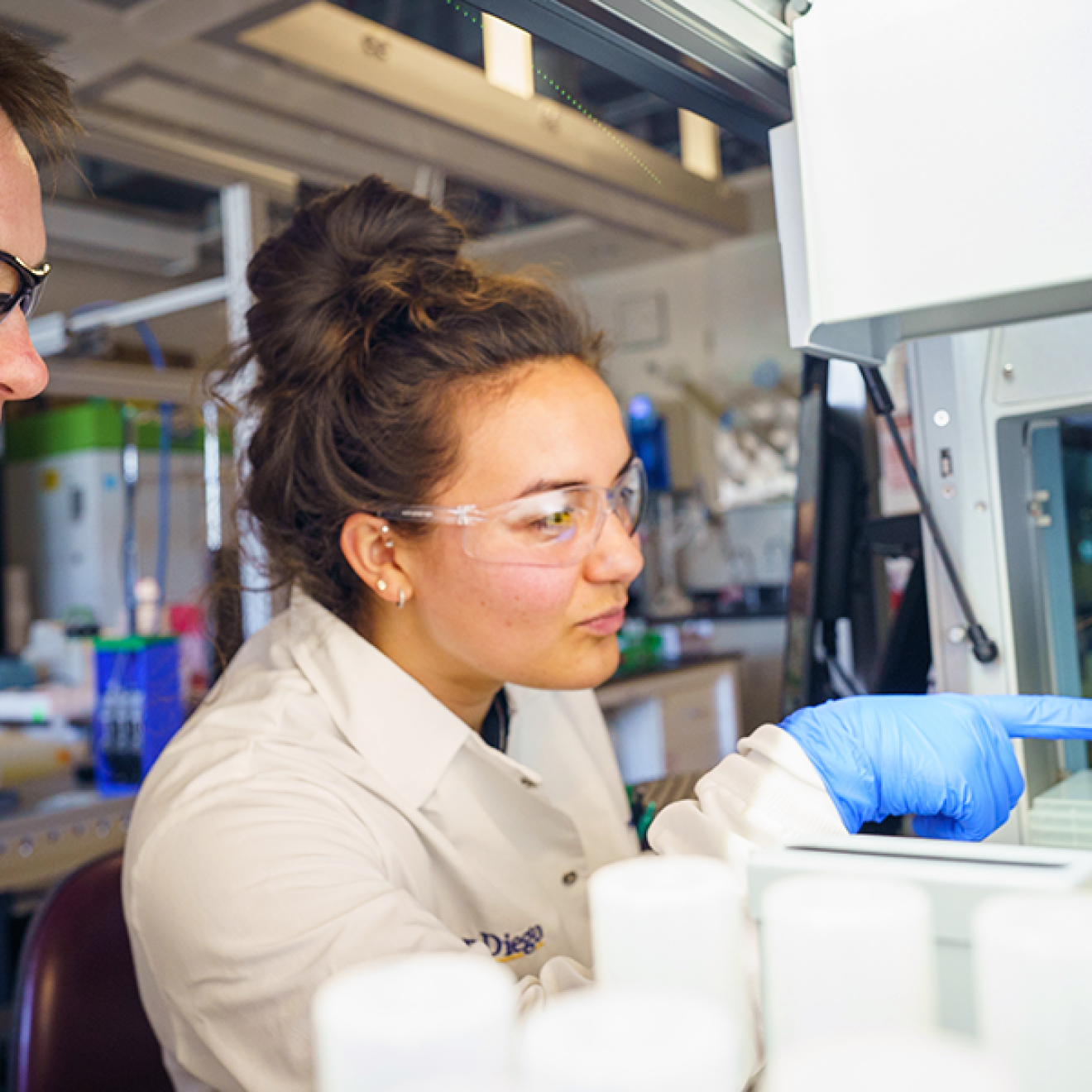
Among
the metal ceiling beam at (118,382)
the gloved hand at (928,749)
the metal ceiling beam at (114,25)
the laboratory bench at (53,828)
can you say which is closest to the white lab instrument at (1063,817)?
the gloved hand at (928,749)

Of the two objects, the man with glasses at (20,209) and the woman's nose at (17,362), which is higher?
the man with glasses at (20,209)

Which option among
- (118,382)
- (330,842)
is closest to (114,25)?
(118,382)

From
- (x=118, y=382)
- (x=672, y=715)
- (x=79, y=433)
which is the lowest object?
(x=672, y=715)

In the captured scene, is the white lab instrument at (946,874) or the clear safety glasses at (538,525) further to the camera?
the clear safety glasses at (538,525)

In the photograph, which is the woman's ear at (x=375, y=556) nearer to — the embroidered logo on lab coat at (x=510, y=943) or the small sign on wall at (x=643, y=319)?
the embroidered logo on lab coat at (x=510, y=943)

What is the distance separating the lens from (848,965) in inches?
13.3

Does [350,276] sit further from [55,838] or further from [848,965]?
[55,838]

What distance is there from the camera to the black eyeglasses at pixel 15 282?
97cm

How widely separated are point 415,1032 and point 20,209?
3.13 feet

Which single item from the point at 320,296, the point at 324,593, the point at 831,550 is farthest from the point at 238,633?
the point at 831,550

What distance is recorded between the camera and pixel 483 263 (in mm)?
1341

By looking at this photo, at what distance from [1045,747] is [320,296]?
89 centimetres

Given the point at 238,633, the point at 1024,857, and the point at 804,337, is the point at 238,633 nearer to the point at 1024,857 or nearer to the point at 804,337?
the point at 804,337

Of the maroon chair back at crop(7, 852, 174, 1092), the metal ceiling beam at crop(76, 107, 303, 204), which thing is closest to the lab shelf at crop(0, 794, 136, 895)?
the maroon chair back at crop(7, 852, 174, 1092)
